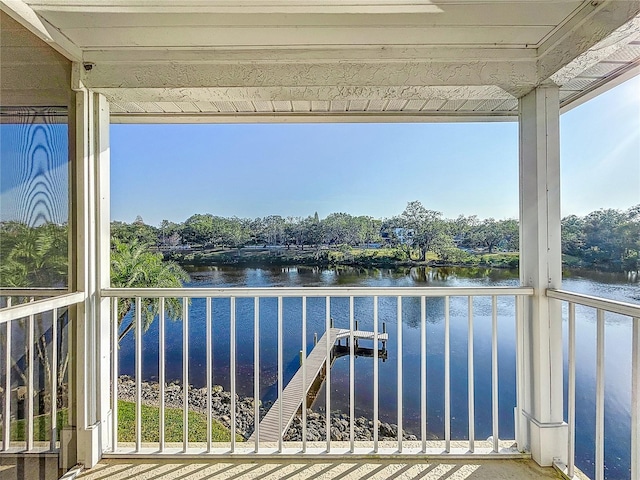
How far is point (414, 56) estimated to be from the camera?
1892 millimetres

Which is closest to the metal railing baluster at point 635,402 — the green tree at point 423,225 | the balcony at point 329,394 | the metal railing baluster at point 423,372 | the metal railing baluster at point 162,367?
the balcony at point 329,394

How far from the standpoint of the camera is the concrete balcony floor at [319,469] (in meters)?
1.84

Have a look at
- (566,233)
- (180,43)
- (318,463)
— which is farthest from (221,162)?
(566,233)

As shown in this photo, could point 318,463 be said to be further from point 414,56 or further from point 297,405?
point 414,56

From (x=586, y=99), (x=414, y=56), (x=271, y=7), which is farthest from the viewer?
(x=586, y=99)

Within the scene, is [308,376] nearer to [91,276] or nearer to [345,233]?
[345,233]

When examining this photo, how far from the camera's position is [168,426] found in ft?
11.1

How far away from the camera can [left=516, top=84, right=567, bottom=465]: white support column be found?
6.30 feet

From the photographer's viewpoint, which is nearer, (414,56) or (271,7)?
(271,7)

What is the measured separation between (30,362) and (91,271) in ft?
1.87

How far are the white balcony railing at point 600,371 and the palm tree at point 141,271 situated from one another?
2291 mm

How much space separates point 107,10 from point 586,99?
2633mm

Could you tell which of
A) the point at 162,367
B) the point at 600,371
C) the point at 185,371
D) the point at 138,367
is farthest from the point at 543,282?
the point at 138,367

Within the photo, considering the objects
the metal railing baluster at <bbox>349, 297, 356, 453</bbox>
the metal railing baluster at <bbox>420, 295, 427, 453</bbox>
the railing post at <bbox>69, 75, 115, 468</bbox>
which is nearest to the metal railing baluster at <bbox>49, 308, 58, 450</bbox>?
the railing post at <bbox>69, 75, 115, 468</bbox>
